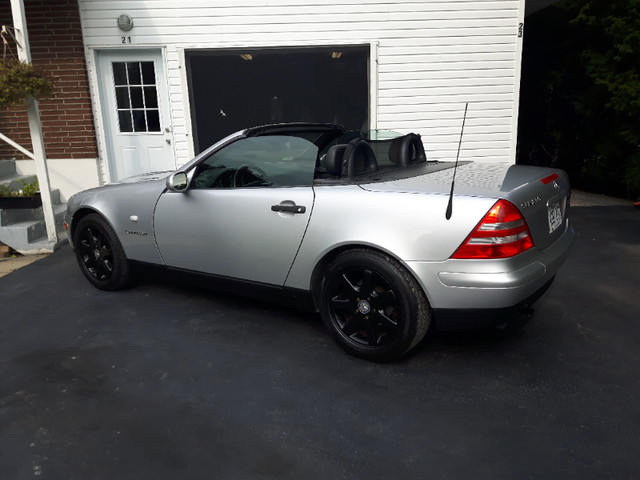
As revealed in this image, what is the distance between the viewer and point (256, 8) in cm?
760

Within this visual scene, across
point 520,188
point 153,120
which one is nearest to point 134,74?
point 153,120

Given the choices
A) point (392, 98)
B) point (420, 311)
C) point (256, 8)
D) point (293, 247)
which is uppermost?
point (256, 8)

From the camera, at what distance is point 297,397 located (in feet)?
9.01

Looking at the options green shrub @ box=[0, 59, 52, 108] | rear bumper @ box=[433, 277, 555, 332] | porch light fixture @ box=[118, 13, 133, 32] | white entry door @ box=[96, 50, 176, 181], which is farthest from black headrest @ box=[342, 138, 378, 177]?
porch light fixture @ box=[118, 13, 133, 32]

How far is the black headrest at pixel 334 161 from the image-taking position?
126 inches

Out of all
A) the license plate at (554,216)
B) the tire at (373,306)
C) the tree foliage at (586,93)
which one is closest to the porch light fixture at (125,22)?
the tire at (373,306)

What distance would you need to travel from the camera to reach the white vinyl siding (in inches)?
299

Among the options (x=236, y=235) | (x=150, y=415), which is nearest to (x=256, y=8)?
(x=236, y=235)

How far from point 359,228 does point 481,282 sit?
723 mm

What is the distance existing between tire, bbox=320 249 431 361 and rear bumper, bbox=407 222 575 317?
0.34ft

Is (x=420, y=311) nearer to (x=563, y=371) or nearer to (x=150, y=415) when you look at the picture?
(x=563, y=371)

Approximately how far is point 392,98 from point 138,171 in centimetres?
416

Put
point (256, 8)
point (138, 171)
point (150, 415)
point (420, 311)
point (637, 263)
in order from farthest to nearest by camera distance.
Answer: point (138, 171) → point (256, 8) → point (637, 263) → point (420, 311) → point (150, 415)

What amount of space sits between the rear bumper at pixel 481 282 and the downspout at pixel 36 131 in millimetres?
5104
